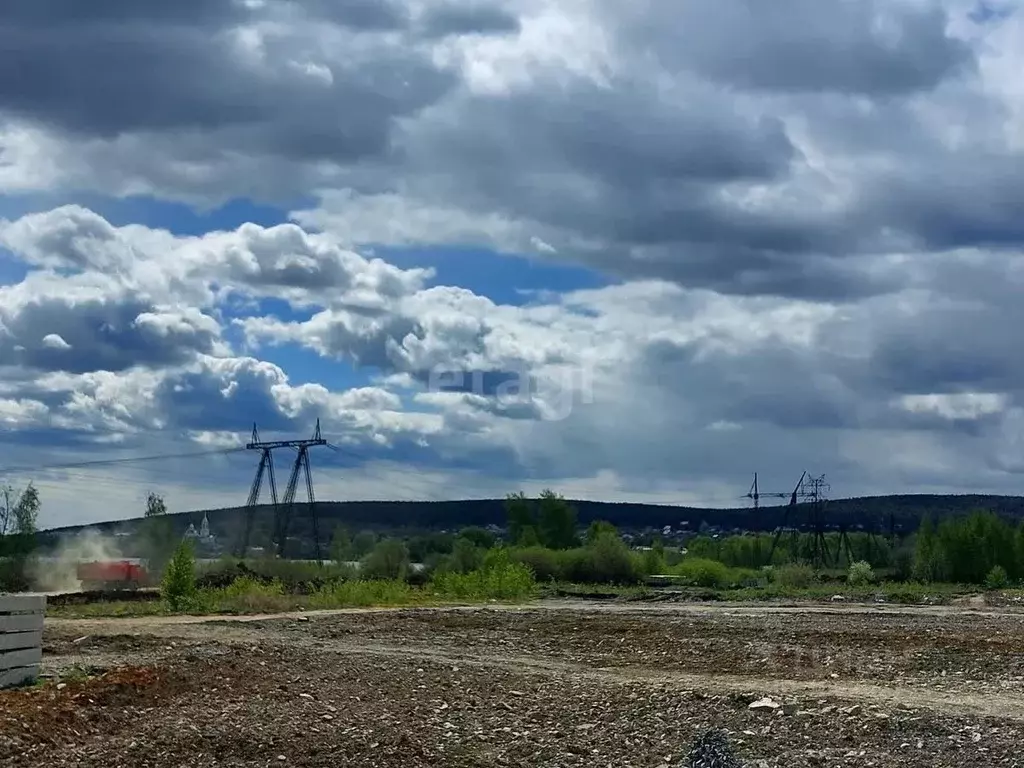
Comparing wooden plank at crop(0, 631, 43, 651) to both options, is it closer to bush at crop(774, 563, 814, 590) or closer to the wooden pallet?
the wooden pallet

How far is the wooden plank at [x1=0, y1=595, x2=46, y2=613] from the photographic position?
696 inches

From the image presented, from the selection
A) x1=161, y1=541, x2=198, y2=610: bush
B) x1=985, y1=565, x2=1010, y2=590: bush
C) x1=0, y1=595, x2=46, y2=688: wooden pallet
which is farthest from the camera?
x1=985, y1=565, x2=1010, y2=590: bush

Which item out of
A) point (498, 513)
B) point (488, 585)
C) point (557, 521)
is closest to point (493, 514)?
point (498, 513)

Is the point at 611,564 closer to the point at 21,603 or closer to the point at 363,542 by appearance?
the point at 363,542

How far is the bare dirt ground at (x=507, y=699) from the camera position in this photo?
565 inches

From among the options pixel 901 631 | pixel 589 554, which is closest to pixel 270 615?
pixel 901 631

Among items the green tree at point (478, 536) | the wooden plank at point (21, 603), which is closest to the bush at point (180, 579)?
the wooden plank at point (21, 603)

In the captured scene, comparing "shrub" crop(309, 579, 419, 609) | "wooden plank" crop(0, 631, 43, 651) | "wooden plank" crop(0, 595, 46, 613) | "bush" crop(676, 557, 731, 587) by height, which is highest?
"wooden plank" crop(0, 595, 46, 613)

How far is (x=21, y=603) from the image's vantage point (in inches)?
707

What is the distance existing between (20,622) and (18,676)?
78 cm

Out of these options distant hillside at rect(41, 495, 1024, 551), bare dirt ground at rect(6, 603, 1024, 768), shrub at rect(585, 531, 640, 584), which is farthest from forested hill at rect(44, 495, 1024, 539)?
bare dirt ground at rect(6, 603, 1024, 768)

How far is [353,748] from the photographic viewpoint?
47.5ft

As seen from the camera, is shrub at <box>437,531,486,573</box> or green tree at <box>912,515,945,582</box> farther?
green tree at <box>912,515,945,582</box>

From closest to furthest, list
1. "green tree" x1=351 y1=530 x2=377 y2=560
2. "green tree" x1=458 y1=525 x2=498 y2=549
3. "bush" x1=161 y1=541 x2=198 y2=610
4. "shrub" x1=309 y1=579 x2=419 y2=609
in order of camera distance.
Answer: "bush" x1=161 y1=541 x2=198 y2=610
"shrub" x1=309 y1=579 x2=419 y2=609
"green tree" x1=351 y1=530 x2=377 y2=560
"green tree" x1=458 y1=525 x2=498 y2=549
